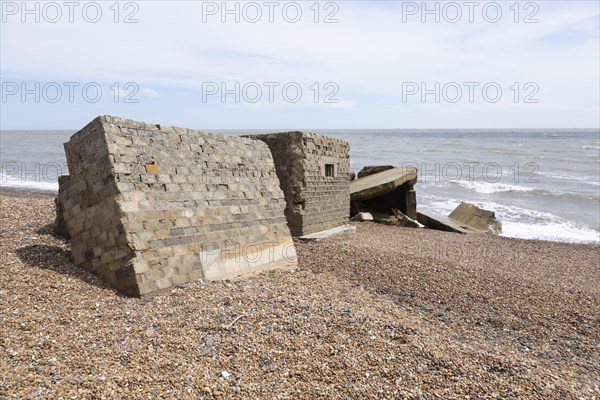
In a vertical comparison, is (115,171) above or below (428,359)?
above

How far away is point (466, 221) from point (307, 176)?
8.89m

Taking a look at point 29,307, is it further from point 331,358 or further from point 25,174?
point 25,174

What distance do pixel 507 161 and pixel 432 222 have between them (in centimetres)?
3400

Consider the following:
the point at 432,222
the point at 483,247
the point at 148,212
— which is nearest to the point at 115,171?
the point at 148,212

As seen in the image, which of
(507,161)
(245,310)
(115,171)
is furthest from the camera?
(507,161)

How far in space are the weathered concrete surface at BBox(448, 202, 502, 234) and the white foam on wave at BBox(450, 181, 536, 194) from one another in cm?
1054

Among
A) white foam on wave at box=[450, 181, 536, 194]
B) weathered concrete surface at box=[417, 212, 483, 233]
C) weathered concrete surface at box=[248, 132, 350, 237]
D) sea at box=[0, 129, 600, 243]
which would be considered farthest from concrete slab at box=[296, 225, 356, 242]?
white foam on wave at box=[450, 181, 536, 194]

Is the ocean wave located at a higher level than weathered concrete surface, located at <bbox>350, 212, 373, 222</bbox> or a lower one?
lower

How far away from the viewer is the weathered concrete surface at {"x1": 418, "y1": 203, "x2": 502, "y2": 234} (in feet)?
55.0

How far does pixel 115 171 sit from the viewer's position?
658cm

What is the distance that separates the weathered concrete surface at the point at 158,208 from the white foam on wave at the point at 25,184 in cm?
1982

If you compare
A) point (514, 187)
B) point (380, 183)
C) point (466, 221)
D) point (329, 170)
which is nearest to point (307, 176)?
point (329, 170)

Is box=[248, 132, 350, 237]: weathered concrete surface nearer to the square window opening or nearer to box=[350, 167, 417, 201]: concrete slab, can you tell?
the square window opening

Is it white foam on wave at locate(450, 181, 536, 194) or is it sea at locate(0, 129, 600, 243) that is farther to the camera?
white foam on wave at locate(450, 181, 536, 194)
